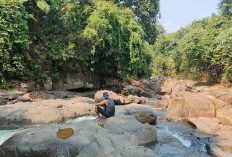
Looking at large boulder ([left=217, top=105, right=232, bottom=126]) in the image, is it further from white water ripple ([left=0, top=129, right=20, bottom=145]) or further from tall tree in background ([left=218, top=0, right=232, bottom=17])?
tall tree in background ([left=218, top=0, right=232, bottom=17])

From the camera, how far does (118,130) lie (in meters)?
5.81

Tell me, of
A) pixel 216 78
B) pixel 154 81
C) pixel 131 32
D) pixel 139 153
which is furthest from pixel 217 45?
pixel 139 153

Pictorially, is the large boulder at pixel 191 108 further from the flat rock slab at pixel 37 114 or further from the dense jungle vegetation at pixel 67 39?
the dense jungle vegetation at pixel 67 39

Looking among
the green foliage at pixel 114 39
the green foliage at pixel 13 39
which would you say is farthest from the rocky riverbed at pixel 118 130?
the green foliage at pixel 114 39

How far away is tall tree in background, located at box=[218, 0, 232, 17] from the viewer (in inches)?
1101

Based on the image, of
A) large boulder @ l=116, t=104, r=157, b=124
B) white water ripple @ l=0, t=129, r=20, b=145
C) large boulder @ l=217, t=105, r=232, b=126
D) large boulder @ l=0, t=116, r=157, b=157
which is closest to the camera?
large boulder @ l=0, t=116, r=157, b=157

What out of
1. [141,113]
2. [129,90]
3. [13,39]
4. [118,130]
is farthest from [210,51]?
[13,39]

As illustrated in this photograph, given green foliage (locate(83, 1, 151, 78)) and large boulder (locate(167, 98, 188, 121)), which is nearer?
large boulder (locate(167, 98, 188, 121))

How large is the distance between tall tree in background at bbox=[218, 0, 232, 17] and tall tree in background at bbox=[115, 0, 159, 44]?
11391mm

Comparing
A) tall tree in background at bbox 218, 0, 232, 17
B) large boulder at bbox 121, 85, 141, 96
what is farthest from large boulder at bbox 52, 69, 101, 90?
tall tree in background at bbox 218, 0, 232, 17

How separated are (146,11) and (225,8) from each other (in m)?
13.7

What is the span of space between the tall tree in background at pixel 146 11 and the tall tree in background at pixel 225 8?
11.4 meters

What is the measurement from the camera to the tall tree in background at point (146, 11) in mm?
24702

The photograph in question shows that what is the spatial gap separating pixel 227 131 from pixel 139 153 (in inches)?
198
